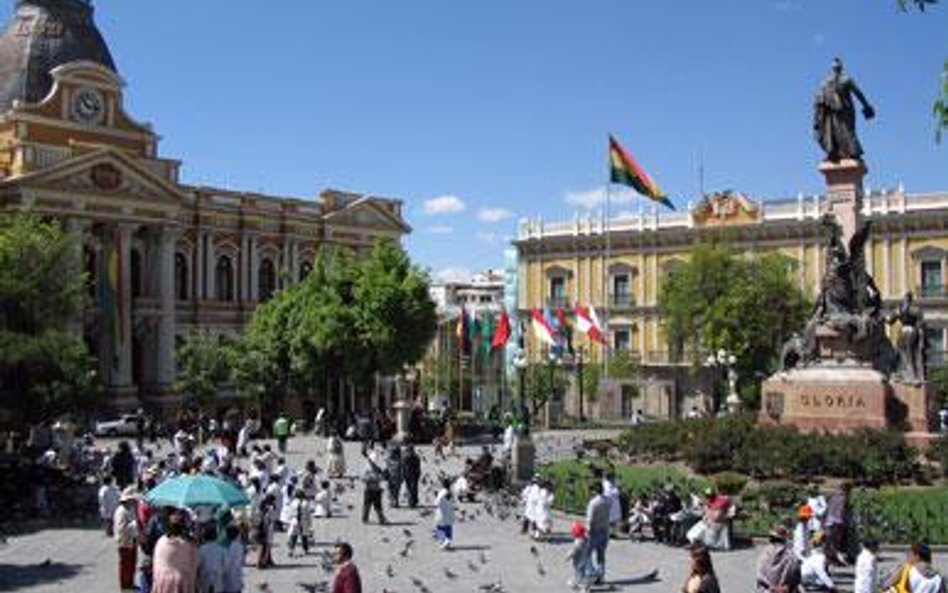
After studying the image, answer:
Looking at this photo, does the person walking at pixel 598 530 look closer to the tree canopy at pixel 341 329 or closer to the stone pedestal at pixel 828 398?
the stone pedestal at pixel 828 398

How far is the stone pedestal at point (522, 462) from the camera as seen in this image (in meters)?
27.0

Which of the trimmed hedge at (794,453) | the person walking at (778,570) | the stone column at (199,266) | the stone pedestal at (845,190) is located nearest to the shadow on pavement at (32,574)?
the person walking at (778,570)

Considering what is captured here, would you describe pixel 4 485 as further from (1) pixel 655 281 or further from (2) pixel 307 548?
(1) pixel 655 281

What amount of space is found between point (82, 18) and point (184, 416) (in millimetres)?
23847

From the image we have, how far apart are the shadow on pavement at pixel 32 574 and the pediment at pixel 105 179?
34.2 meters

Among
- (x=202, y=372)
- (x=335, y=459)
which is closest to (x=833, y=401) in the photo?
(x=335, y=459)

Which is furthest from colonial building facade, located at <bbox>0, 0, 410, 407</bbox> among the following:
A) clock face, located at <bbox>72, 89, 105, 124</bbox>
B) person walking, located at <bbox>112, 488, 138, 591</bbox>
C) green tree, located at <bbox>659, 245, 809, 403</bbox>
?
person walking, located at <bbox>112, 488, 138, 591</bbox>

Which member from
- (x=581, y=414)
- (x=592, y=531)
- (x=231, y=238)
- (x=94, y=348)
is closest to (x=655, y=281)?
(x=581, y=414)

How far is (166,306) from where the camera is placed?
2203 inches

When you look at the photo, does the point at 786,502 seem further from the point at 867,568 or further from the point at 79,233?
the point at 79,233

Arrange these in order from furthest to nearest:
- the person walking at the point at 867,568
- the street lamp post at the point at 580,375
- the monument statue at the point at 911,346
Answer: the street lamp post at the point at 580,375, the monument statue at the point at 911,346, the person walking at the point at 867,568

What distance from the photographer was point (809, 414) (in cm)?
2664

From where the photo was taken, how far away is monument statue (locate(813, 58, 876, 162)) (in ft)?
91.0

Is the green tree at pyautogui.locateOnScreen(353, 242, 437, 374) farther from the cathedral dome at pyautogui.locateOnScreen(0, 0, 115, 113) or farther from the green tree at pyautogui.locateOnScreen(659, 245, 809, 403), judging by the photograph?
the cathedral dome at pyautogui.locateOnScreen(0, 0, 115, 113)
